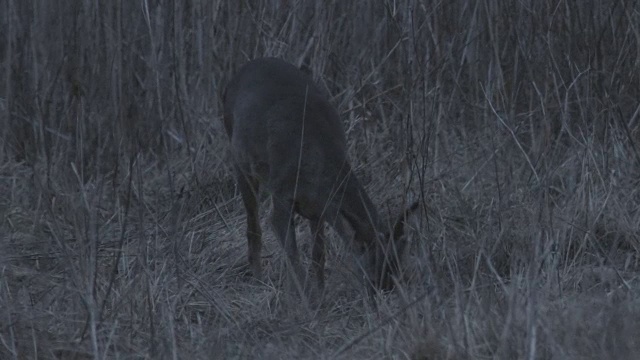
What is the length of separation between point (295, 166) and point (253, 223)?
0.50 m

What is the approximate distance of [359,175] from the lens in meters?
6.78

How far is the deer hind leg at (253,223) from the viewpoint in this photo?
5.74 metres

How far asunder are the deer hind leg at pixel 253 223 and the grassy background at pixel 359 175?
4.0 inches

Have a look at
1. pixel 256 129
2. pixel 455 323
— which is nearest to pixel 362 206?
pixel 256 129

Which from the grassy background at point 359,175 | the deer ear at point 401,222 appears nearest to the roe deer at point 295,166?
the deer ear at point 401,222

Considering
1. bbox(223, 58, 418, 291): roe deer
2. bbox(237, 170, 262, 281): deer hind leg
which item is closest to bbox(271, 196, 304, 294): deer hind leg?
bbox(223, 58, 418, 291): roe deer

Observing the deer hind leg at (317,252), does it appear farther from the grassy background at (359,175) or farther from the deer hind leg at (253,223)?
the deer hind leg at (253,223)

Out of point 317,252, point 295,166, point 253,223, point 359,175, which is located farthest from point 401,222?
point 359,175

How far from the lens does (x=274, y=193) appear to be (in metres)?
5.74

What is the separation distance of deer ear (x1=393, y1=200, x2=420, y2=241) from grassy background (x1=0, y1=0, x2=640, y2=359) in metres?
0.14

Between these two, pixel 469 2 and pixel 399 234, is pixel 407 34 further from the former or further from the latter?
pixel 399 234

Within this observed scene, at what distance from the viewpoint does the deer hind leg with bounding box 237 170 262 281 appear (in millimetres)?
5742

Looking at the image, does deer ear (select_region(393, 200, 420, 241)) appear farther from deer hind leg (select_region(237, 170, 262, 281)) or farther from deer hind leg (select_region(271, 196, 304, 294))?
deer hind leg (select_region(237, 170, 262, 281))

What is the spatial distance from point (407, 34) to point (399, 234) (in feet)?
8.74
